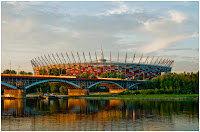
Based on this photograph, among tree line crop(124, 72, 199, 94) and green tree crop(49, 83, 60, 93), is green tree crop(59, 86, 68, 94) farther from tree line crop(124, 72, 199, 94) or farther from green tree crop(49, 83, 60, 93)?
tree line crop(124, 72, 199, 94)

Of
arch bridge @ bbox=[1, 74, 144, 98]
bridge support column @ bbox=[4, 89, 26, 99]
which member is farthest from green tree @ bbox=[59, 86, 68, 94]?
bridge support column @ bbox=[4, 89, 26, 99]

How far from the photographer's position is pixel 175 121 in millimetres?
40062

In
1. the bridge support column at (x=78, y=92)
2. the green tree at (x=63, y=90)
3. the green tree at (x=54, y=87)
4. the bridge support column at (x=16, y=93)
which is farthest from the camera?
the green tree at (x=54, y=87)

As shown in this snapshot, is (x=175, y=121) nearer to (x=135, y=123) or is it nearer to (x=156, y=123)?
(x=156, y=123)

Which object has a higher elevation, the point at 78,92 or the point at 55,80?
the point at 55,80

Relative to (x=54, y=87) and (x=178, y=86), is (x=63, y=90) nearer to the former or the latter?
(x=54, y=87)

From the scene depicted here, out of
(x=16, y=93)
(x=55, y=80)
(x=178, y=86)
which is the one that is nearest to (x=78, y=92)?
(x=55, y=80)

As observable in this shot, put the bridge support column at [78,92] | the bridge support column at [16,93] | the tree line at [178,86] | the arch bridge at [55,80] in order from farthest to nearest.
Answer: the bridge support column at [78,92] → the tree line at [178,86] → the bridge support column at [16,93] → the arch bridge at [55,80]

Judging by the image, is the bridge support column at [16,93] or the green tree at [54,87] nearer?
the bridge support column at [16,93]

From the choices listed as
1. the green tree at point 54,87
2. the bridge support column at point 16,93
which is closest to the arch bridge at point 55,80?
the bridge support column at point 16,93

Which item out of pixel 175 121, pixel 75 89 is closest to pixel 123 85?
pixel 75 89

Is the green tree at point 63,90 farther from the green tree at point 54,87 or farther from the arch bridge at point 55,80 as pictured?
the arch bridge at point 55,80

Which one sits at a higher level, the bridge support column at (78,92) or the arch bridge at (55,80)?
the arch bridge at (55,80)

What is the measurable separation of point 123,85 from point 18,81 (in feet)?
194
